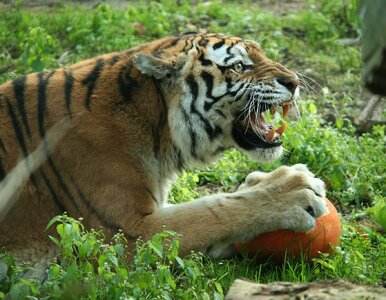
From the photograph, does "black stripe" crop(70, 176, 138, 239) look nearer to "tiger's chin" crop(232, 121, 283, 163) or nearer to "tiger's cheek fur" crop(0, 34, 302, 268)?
"tiger's cheek fur" crop(0, 34, 302, 268)

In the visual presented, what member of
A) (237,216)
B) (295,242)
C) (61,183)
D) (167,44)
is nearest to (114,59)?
(167,44)

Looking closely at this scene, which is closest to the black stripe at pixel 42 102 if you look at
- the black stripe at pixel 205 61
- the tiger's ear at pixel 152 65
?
the tiger's ear at pixel 152 65

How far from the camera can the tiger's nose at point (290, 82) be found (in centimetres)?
515

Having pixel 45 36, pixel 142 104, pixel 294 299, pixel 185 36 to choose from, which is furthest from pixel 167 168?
pixel 45 36

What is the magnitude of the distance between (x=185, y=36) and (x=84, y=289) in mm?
2197

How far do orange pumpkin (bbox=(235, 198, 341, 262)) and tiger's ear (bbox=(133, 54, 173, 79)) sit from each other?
1069mm

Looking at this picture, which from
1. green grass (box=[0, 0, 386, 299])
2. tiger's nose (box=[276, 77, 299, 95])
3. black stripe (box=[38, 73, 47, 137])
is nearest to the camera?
green grass (box=[0, 0, 386, 299])

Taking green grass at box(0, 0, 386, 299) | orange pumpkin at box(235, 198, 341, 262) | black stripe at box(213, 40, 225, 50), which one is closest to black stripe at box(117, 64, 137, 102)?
black stripe at box(213, 40, 225, 50)

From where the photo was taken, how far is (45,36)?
283 inches

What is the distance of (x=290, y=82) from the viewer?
5.16 metres

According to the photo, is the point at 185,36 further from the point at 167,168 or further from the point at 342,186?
the point at 342,186

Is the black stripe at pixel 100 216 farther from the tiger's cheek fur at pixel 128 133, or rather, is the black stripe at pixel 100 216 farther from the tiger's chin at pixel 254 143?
the tiger's chin at pixel 254 143

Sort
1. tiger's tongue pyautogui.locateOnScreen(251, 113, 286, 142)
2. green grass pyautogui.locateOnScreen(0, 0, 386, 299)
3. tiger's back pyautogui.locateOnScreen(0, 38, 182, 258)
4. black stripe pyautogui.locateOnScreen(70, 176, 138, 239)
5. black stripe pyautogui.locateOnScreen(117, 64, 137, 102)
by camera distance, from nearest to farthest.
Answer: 1. green grass pyautogui.locateOnScreen(0, 0, 386, 299)
2. black stripe pyautogui.locateOnScreen(70, 176, 138, 239)
3. tiger's back pyautogui.locateOnScreen(0, 38, 182, 258)
4. black stripe pyautogui.locateOnScreen(117, 64, 137, 102)
5. tiger's tongue pyautogui.locateOnScreen(251, 113, 286, 142)

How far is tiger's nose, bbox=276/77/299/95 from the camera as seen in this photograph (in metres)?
5.15
